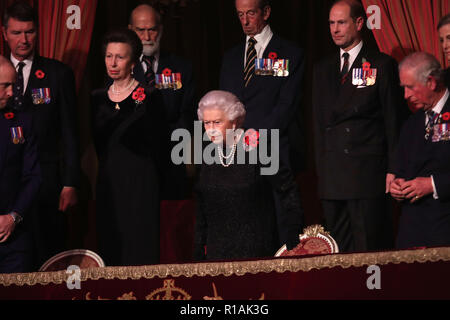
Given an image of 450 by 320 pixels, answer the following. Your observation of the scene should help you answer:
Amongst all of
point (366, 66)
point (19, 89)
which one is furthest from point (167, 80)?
point (366, 66)

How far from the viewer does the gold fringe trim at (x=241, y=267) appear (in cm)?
319

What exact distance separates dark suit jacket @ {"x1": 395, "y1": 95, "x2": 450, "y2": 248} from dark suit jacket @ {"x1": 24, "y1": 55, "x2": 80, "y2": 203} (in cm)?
198

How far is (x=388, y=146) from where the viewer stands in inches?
191

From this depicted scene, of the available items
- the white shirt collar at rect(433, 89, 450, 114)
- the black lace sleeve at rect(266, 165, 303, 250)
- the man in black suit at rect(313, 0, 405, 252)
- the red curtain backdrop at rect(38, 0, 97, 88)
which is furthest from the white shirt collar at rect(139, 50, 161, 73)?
the white shirt collar at rect(433, 89, 450, 114)

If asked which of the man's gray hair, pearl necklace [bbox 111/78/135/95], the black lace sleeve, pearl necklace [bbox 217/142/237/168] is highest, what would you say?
the man's gray hair

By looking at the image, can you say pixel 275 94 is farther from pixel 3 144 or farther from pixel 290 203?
pixel 3 144

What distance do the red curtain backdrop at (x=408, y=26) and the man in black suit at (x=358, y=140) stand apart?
0.45 meters

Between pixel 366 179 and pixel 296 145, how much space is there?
0.66m

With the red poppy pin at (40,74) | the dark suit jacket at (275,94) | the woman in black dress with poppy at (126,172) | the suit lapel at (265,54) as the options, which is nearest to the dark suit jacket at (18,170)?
the woman in black dress with poppy at (126,172)

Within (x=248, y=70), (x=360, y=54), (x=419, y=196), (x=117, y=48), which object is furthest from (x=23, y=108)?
(x=419, y=196)

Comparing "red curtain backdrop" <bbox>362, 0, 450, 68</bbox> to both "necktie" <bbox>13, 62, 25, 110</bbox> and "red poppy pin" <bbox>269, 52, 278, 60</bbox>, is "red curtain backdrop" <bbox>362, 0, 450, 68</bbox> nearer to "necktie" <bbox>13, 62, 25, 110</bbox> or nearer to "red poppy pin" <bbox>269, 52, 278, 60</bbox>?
"red poppy pin" <bbox>269, 52, 278, 60</bbox>

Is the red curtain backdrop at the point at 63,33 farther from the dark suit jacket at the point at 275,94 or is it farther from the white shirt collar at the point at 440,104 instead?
the white shirt collar at the point at 440,104

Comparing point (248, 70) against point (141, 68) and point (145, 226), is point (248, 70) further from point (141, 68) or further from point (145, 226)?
point (145, 226)

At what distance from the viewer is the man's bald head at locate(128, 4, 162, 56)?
5230mm
